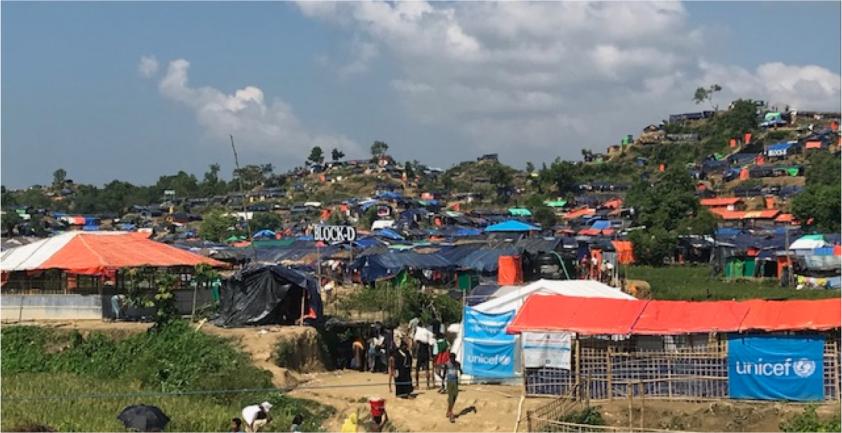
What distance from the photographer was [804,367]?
14.2 metres

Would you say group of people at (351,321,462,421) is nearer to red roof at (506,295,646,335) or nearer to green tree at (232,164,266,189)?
red roof at (506,295,646,335)

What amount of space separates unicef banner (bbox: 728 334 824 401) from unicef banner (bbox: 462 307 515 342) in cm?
425

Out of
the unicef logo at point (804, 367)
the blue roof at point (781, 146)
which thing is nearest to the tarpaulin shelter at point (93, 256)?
the unicef logo at point (804, 367)

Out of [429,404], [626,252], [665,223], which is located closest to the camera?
[429,404]

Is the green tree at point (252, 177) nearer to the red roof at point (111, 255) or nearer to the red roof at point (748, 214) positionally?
the red roof at point (748, 214)

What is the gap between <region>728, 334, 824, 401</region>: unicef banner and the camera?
14.2 m

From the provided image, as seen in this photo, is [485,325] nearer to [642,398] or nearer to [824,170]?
[642,398]

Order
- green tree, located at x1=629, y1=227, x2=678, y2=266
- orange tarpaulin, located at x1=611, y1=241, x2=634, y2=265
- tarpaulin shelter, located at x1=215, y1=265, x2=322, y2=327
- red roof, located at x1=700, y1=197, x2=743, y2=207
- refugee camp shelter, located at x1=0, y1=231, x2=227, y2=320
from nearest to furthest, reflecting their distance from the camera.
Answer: tarpaulin shelter, located at x1=215, y1=265, x2=322, y2=327, refugee camp shelter, located at x1=0, y1=231, x2=227, y2=320, green tree, located at x1=629, y1=227, x2=678, y2=266, orange tarpaulin, located at x1=611, y1=241, x2=634, y2=265, red roof, located at x1=700, y1=197, x2=743, y2=207

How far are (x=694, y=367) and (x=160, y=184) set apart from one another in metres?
116

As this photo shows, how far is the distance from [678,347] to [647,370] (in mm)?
625

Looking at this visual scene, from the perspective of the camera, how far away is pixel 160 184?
4865 inches

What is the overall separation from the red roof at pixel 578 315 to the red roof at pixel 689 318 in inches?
8.3

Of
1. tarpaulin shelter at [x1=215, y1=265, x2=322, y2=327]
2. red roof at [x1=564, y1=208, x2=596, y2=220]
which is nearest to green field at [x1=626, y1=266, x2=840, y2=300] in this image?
tarpaulin shelter at [x1=215, y1=265, x2=322, y2=327]

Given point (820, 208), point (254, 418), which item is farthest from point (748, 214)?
point (254, 418)
